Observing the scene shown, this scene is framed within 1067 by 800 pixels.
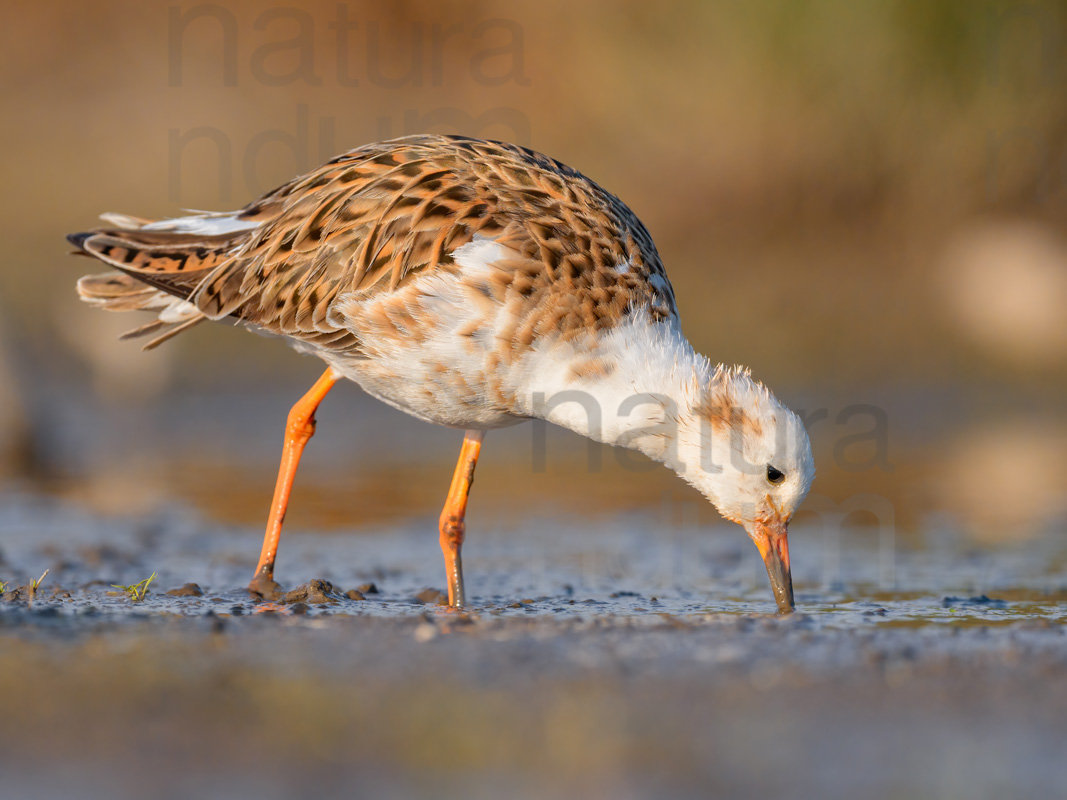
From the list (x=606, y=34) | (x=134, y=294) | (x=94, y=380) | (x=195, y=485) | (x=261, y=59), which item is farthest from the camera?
(x=261, y=59)

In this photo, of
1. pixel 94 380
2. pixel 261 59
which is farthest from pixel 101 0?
pixel 94 380

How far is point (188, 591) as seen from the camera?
6.60 meters

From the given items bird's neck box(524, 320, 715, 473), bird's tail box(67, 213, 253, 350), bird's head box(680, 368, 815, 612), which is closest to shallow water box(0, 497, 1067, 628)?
bird's head box(680, 368, 815, 612)

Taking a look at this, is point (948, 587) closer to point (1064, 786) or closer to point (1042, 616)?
point (1042, 616)

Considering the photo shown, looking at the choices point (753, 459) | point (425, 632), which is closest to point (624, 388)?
point (753, 459)

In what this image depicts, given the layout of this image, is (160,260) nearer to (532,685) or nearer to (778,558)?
(778,558)

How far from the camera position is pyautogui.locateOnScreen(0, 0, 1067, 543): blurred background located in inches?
413

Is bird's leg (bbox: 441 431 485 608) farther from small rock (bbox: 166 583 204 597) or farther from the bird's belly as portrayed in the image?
small rock (bbox: 166 583 204 597)

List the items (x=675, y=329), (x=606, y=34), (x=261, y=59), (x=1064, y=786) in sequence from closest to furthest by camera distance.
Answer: (x=1064, y=786)
(x=675, y=329)
(x=606, y=34)
(x=261, y=59)

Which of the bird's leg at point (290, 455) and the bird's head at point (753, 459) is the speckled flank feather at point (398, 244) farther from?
the bird's head at point (753, 459)

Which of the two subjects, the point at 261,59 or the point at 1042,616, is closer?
the point at 1042,616

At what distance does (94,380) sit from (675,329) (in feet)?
27.6

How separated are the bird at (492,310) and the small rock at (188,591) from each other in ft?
0.91

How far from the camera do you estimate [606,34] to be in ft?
58.0
